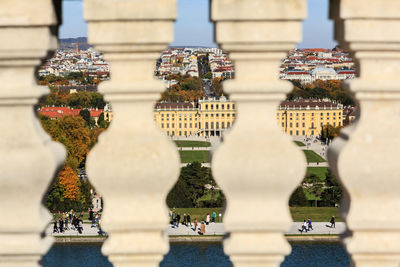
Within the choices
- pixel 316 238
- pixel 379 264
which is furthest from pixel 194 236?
pixel 379 264

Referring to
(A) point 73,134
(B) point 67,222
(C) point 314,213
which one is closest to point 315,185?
(C) point 314,213

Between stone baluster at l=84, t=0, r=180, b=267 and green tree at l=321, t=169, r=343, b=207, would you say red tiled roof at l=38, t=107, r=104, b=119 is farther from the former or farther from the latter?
stone baluster at l=84, t=0, r=180, b=267

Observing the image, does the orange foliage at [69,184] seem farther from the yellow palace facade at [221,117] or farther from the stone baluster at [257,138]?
the yellow palace facade at [221,117]

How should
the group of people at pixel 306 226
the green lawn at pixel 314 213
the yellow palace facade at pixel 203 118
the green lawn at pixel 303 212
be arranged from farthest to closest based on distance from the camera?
1. the yellow palace facade at pixel 203 118
2. the green lawn at pixel 303 212
3. the green lawn at pixel 314 213
4. the group of people at pixel 306 226

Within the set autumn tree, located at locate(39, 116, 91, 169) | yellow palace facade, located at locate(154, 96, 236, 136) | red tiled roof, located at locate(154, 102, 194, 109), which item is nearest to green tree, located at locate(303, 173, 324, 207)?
autumn tree, located at locate(39, 116, 91, 169)

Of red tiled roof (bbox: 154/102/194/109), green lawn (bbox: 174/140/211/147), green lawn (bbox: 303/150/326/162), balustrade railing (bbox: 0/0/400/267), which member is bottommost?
green lawn (bbox: 174/140/211/147)

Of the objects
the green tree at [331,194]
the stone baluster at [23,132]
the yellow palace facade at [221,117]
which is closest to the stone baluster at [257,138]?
the stone baluster at [23,132]
